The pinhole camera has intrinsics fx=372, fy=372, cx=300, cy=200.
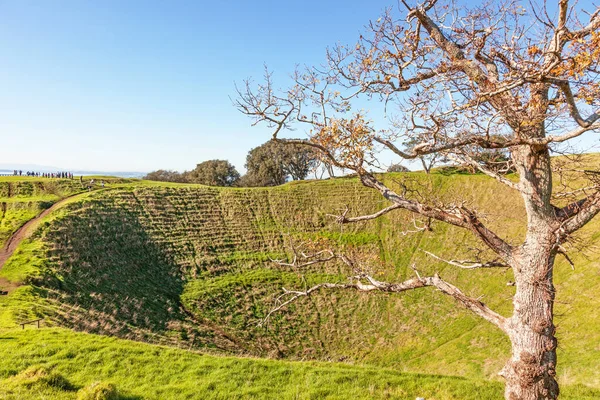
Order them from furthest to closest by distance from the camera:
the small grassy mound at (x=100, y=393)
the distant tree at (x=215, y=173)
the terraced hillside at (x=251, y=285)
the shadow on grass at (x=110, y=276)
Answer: the distant tree at (x=215, y=173)
the shadow on grass at (x=110, y=276)
the terraced hillside at (x=251, y=285)
the small grassy mound at (x=100, y=393)

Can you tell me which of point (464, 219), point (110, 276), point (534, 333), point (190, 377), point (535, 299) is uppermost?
point (464, 219)

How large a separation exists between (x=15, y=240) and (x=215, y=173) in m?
49.0

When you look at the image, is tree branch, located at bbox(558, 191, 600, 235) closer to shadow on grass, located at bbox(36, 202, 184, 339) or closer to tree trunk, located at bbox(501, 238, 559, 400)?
tree trunk, located at bbox(501, 238, 559, 400)

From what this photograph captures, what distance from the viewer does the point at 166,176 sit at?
8812 centimetres

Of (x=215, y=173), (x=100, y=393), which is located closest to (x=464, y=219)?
(x=100, y=393)

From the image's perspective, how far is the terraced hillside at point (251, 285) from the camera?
20438 mm

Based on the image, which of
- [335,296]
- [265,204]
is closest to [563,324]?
[335,296]

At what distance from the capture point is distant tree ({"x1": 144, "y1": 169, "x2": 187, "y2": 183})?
85162 mm

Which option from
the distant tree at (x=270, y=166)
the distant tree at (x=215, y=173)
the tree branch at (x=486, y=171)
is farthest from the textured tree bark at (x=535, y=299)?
the distant tree at (x=215, y=173)

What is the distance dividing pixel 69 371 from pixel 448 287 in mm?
Answer: 10445

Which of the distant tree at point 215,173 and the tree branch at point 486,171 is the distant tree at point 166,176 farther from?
the tree branch at point 486,171

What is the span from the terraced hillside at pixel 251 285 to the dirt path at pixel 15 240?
2.19ft

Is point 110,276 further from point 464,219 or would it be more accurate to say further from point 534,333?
point 534,333

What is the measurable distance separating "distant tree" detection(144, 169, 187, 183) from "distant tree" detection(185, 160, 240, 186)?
8388mm
